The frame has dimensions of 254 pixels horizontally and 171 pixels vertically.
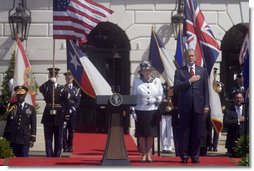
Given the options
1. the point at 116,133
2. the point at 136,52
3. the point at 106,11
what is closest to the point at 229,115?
the point at 106,11

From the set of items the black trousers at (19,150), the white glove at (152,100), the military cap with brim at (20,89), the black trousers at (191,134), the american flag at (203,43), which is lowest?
the black trousers at (19,150)

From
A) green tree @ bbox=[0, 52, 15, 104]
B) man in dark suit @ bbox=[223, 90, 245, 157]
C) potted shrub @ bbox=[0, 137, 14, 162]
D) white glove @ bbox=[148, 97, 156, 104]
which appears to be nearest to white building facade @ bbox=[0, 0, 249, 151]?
green tree @ bbox=[0, 52, 15, 104]

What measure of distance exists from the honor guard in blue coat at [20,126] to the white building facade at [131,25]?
5.99 meters

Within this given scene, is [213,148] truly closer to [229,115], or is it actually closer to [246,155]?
[229,115]

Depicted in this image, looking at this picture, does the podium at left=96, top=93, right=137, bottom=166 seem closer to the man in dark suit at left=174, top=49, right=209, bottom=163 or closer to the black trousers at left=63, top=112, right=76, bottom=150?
the man in dark suit at left=174, top=49, right=209, bottom=163

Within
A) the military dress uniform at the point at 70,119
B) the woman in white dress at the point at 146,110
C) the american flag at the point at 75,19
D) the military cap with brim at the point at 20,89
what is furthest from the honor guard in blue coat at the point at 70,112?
the woman in white dress at the point at 146,110

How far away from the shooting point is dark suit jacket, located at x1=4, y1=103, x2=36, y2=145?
14562 millimetres

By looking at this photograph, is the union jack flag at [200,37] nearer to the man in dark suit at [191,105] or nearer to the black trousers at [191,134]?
the man in dark suit at [191,105]

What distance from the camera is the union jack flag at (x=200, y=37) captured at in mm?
15219

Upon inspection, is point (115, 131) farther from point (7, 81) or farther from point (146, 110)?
point (7, 81)

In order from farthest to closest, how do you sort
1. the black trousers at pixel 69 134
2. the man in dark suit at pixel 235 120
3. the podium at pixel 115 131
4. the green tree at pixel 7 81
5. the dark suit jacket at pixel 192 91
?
the green tree at pixel 7 81 < the black trousers at pixel 69 134 < the man in dark suit at pixel 235 120 < the dark suit jacket at pixel 192 91 < the podium at pixel 115 131

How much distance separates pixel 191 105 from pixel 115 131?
4.16 ft

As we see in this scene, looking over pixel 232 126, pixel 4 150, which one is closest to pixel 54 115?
pixel 4 150

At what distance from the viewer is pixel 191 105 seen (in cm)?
1323
